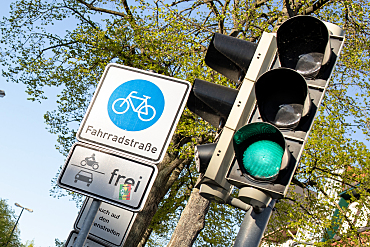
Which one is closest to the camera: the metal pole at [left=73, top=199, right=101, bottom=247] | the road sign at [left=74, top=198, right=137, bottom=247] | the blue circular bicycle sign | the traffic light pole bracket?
the metal pole at [left=73, top=199, right=101, bottom=247]

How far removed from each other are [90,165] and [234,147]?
106 centimetres

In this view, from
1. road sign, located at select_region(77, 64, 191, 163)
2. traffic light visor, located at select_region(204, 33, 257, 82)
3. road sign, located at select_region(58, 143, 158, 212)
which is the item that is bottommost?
road sign, located at select_region(58, 143, 158, 212)

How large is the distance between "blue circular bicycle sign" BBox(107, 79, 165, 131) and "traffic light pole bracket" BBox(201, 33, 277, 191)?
1.74ft

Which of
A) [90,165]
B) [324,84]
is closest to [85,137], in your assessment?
[90,165]

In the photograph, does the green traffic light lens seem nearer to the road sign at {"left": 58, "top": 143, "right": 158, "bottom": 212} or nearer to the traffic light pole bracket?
the traffic light pole bracket

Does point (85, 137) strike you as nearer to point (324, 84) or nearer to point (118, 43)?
point (324, 84)

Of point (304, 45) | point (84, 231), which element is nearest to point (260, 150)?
point (304, 45)

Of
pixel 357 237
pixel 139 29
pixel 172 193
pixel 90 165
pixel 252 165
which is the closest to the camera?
pixel 252 165

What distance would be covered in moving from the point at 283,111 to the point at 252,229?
0.88 metres

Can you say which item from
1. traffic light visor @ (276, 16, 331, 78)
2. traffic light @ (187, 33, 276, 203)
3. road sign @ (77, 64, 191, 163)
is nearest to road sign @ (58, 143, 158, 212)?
road sign @ (77, 64, 191, 163)

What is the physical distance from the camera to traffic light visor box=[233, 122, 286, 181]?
2643mm

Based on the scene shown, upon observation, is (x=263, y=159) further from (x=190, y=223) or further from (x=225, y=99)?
(x=190, y=223)

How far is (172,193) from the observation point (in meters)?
18.0

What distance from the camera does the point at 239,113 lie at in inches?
119
